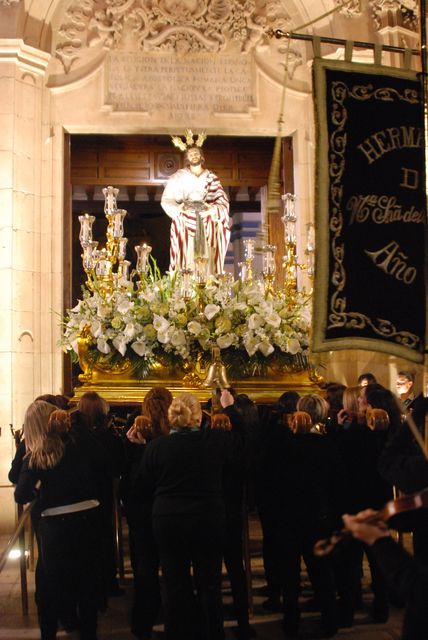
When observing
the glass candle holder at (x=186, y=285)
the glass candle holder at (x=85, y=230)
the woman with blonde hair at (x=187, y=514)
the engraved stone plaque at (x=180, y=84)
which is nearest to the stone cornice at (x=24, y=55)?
the engraved stone plaque at (x=180, y=84)

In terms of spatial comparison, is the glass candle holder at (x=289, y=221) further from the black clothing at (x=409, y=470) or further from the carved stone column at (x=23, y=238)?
the black clothing at (x=409, y=470)

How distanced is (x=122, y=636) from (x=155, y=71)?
838cm

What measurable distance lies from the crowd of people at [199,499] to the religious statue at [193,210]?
4.05 metres

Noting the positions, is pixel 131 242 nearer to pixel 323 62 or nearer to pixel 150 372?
pixel 150 372

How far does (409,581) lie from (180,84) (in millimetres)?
10057

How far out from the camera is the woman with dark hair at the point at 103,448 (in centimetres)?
564

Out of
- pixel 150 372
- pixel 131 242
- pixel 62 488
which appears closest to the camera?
pixel 62 488

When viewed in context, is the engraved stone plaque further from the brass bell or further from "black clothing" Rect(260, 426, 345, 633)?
"black clothing" Rect(260, 426, 345, 633)

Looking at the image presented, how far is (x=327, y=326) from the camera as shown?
15.1 ft

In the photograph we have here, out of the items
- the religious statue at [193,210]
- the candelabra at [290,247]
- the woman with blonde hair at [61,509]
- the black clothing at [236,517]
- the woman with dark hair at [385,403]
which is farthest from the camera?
the religious statue at [193,210]

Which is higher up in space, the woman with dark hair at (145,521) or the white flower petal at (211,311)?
the white flower petal at (211,311)

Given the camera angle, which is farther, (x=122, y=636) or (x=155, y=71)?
(x=155, y=71)

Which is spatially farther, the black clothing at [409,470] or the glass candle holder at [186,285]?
the glass candle holder at [186,285]

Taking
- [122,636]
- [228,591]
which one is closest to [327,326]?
[122,636]
